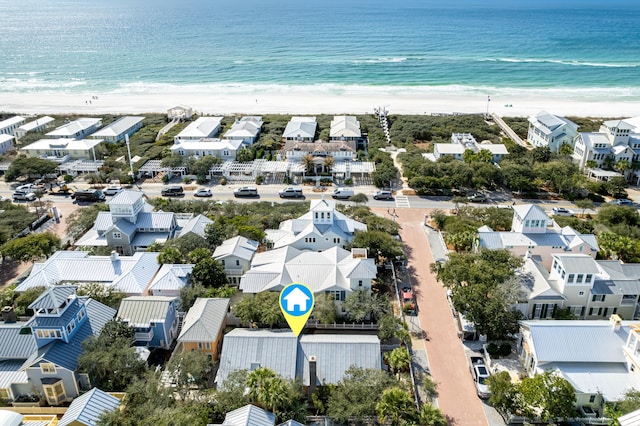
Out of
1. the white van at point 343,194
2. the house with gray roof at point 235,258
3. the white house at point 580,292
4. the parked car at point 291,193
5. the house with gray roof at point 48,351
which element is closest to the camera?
the house with gray roof at point 48,351

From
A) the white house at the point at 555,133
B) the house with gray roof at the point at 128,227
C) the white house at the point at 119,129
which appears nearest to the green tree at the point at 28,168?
the white house at the point at 119,129

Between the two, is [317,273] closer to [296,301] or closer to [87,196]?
[296,301]

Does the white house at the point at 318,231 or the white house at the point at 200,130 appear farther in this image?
the white house at the point at 200,130

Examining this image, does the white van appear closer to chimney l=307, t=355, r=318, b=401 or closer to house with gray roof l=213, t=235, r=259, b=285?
house with gray roof l=213, t=235, r=259, b=285

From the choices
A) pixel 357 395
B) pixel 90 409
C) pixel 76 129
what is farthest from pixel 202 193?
pixel 357 395

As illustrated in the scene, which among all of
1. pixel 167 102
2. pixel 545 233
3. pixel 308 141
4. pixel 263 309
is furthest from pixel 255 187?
pixel 167 102

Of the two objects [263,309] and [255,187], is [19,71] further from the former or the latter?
[263,309]

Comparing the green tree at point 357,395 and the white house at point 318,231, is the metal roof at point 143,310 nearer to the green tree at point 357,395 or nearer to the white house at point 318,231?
the white house at point 318,231
